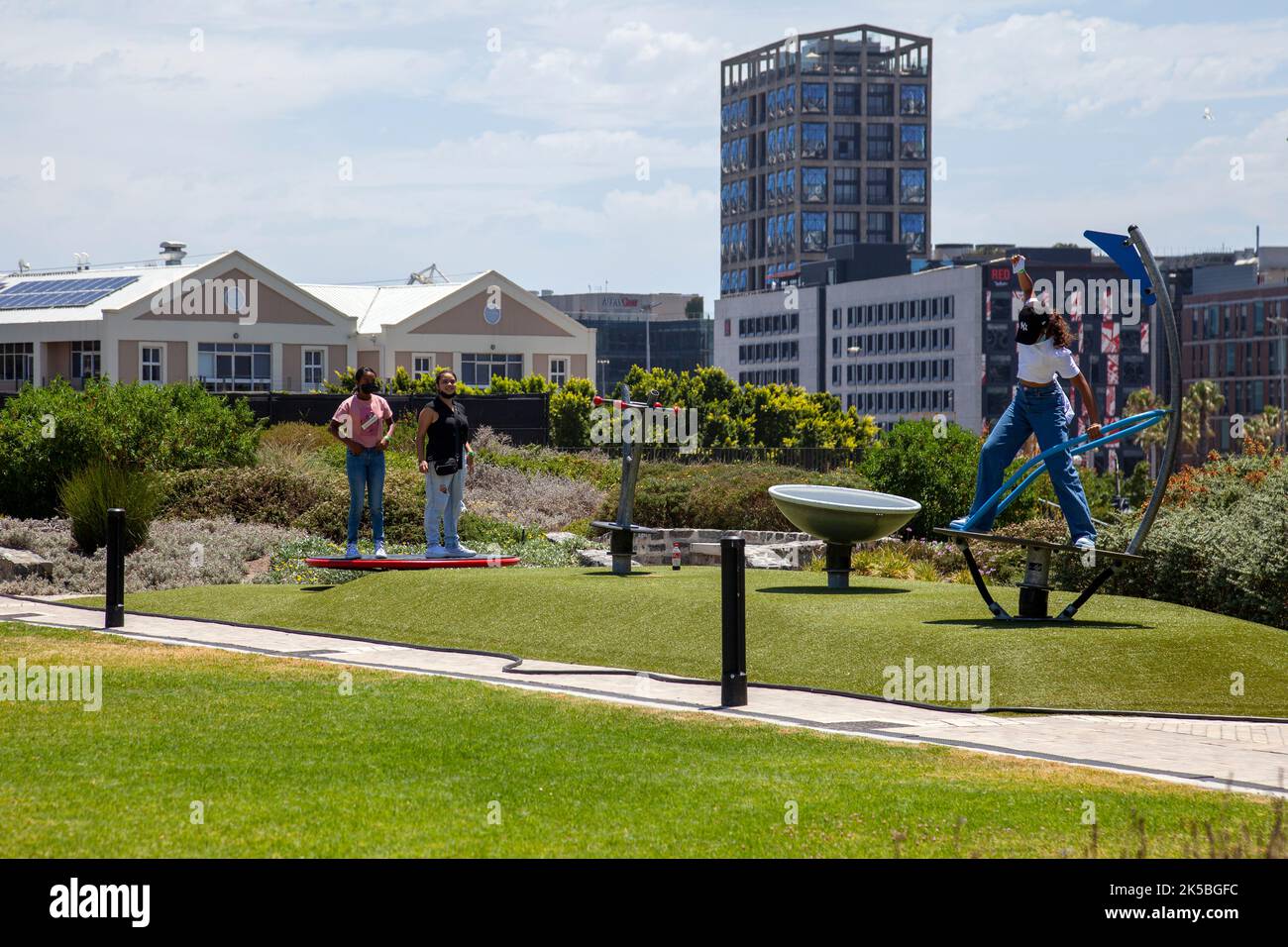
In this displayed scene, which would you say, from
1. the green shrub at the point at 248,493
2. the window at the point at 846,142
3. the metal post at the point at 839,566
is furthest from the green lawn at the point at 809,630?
the window at the point at 846,142

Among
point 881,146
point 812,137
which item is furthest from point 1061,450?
point 881,146

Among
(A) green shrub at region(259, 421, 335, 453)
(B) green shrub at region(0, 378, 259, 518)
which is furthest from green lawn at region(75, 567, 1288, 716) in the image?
(A) green shrub at region(259, 421, 335, 453)

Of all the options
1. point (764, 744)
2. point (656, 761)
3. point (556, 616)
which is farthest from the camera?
point (556, 616)

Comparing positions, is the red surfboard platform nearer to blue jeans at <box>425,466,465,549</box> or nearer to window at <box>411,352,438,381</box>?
blue jeans at <box>425,466,465,549</box>

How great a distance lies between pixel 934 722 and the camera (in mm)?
11703

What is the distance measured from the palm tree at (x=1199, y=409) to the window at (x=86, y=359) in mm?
85116

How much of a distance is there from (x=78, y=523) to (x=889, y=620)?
13533 millimetres

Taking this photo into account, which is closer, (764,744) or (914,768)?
(914,768)

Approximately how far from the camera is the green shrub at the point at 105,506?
76.1 ft

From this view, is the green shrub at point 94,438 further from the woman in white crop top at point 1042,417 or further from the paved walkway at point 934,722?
the woman in white crop top at point 1042,417
